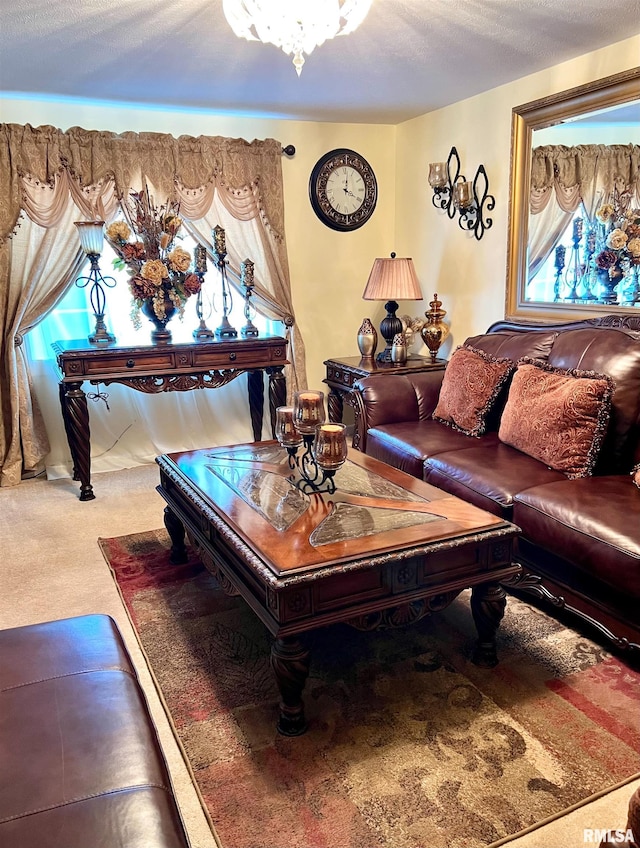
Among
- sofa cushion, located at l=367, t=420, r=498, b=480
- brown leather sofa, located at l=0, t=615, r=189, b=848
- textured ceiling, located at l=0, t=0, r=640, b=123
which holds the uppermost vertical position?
textured ceiling, located at l=0, t=0, r=640, b=123

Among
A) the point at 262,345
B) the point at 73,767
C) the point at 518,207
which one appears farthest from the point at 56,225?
the point at 73,767

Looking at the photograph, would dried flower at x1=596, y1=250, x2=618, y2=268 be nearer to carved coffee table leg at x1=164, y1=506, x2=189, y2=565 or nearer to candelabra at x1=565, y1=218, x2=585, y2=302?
candelabra at x1=565, y1=218, x2=585, y2=302

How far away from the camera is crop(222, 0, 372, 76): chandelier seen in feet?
6.63

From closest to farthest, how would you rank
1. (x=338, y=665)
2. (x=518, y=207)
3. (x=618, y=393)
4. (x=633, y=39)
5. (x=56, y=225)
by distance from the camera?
(x=338, y=665) → (x=618, y=393) → (x=633, y=39) → (x=518, y=207) → (x=56, y=225)

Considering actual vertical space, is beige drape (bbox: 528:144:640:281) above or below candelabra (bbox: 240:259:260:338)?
above

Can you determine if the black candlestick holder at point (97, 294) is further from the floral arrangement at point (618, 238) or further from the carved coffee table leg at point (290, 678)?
the floral arrangement at point (618, 238)

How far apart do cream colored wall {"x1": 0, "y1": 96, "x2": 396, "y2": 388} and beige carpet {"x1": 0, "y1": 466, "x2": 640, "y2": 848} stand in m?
1.66

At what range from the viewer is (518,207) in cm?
365

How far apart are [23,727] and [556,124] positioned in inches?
139

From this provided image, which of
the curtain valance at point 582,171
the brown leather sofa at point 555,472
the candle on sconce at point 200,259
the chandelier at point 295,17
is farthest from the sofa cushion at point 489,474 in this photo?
the candle on sconce at point 200,259

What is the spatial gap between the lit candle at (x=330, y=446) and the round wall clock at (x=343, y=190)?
288 centimetres

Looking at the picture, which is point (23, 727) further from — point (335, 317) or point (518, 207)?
point (335, 317)

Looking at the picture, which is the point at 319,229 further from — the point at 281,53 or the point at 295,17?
the point at 295,17

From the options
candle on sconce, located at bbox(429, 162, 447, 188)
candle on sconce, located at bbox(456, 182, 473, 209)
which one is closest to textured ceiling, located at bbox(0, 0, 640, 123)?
candle on sconce, located at bbox(429, 162, 447, 188)
